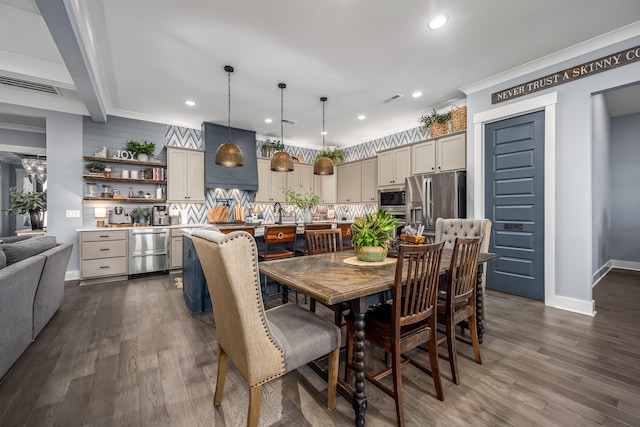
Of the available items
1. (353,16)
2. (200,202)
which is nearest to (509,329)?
(353,16)

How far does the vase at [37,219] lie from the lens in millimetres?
4938

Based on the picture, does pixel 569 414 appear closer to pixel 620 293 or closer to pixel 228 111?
pixel 620 293

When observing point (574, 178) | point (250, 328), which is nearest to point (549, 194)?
point (574, 178)

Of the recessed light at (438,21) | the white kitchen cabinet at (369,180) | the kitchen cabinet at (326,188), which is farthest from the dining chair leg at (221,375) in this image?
the kitchen cabinet at (326,188)

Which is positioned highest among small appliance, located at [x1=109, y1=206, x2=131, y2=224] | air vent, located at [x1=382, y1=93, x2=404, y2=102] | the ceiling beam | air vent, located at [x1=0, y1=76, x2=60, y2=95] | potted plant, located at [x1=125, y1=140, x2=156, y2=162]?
air vent, located at [x1=382, y1=93, x2=404, y2=102]

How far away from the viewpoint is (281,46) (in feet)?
9.53

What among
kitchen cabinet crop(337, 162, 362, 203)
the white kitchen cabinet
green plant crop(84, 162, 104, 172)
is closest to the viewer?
green plant crop(84, 162, 104, 172)

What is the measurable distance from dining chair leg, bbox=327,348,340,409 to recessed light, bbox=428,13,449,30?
2964 mm

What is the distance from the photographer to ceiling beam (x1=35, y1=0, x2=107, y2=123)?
195 cm

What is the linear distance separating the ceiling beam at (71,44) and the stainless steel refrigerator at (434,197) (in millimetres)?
4530

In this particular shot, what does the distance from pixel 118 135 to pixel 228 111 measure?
2075 millimetres

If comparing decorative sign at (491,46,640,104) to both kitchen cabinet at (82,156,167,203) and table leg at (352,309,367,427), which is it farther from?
kitchen cabinet at (82,156,167,203)

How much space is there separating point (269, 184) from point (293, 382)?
15.8 feet

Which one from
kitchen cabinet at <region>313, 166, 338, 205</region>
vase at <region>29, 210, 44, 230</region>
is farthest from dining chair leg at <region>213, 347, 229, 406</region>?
vase at <region>29, 210, 44, 230</region>
